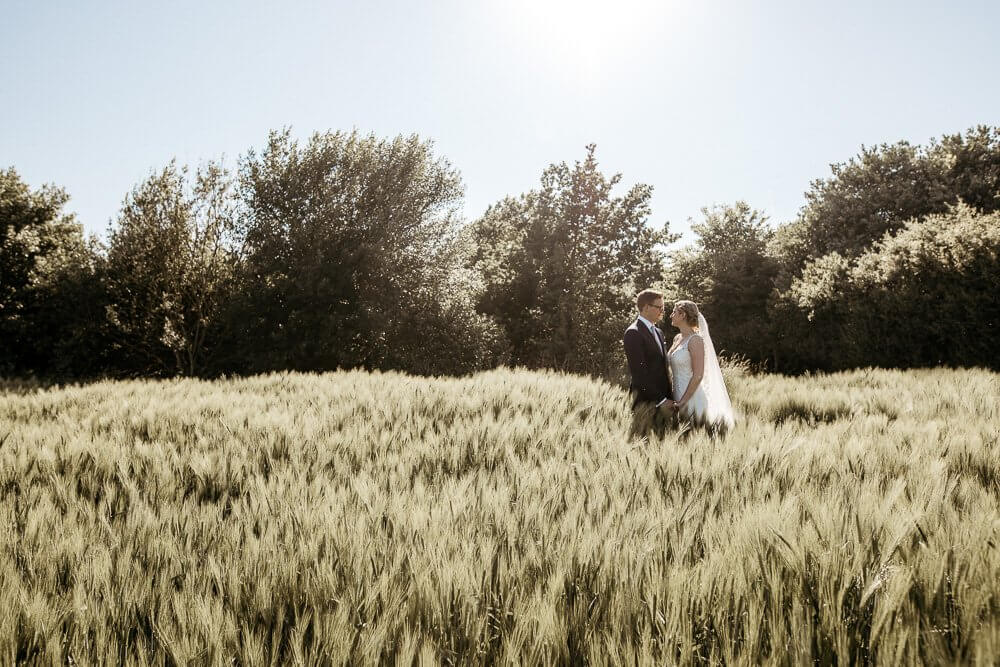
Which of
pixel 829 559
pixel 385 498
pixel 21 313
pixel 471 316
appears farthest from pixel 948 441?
pixel 21 313

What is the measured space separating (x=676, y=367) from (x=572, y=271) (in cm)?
1532

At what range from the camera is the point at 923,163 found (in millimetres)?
23828

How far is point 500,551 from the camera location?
1751mm

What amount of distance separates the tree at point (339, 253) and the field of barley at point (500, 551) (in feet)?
41.4

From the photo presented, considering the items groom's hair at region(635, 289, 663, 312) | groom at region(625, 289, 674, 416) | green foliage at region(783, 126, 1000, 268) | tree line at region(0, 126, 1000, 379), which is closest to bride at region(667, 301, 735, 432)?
groom at region(625, 289, 674, 416)

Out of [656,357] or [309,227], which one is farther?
[309,227]

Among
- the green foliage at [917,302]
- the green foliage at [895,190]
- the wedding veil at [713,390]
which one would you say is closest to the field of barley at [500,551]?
the wedding veil at [713,390]

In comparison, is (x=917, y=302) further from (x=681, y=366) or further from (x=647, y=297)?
(x=647, y=297)

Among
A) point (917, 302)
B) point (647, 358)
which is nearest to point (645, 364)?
point (647, 358)

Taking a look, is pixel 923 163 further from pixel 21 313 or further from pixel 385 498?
pixel 21 313

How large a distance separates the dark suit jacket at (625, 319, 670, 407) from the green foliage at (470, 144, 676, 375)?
13257mm

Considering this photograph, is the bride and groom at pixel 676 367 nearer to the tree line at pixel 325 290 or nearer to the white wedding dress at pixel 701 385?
the white wedding dress at pixel 701 385

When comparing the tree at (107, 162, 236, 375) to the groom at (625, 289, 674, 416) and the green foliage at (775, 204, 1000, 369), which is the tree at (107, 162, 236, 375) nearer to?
the groom at (625, 289, 674, 416)

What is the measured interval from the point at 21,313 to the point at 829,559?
24396 mm
